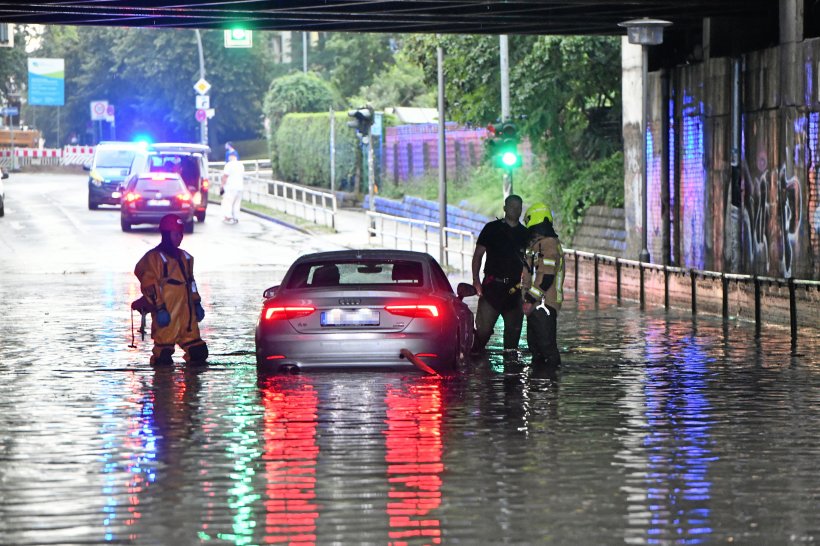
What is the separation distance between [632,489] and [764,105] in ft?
64.5

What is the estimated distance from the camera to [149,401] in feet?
49.2

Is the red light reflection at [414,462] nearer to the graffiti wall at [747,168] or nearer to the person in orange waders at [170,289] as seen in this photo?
the person in orange waders at [170,289]

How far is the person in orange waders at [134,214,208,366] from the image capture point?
1745 centimetres

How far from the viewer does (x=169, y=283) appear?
1750 cm

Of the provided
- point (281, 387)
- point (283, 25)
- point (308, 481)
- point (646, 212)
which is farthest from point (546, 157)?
point (308, 481)

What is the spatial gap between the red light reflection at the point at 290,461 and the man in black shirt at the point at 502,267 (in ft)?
10.4

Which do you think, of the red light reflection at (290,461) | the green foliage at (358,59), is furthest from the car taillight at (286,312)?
the green foliage at (358,59)

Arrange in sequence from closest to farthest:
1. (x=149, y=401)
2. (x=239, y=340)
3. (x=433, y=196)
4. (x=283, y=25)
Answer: (x=149, y=401) → (x=239, y=340) → (x=283, y=25) → (x=433, y=196)

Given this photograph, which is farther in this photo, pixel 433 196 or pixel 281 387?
pixel 433 196

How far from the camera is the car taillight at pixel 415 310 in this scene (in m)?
16.1

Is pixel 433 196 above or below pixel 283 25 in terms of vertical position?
below

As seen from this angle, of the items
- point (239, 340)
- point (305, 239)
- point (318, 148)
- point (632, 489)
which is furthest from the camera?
point (318, 148)

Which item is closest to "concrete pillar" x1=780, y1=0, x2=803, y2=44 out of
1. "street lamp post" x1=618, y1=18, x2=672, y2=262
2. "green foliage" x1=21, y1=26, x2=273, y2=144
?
"street lamp post" x1=618, y1=18, x2=672, y2=262

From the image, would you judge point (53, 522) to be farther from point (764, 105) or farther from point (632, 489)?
point (764, 105)
